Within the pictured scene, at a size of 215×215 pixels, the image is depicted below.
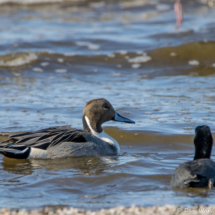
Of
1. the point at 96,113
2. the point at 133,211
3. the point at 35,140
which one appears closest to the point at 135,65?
the point at 96,113

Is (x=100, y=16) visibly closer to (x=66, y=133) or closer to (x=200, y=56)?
(x=200, y=56)

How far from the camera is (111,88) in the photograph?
10.2 m

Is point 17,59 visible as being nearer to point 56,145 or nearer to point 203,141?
point 56,145

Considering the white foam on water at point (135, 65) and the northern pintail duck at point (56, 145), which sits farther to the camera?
the white foam on water at point (135, 65)

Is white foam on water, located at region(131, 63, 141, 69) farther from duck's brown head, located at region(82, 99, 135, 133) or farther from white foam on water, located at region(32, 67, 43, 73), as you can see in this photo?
duck's brown head, located at region(82, 99, 135, 133)

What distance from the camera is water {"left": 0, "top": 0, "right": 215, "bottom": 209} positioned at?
4.70m

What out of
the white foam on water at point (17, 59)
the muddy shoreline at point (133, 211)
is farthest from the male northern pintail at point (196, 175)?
the white foam on water at point (17, 59)

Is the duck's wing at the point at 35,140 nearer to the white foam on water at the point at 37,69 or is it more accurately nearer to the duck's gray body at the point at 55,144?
the duck's gray body at the point at 55,144

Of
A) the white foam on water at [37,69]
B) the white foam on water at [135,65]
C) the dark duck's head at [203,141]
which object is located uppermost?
the white foam on water at [135,65]

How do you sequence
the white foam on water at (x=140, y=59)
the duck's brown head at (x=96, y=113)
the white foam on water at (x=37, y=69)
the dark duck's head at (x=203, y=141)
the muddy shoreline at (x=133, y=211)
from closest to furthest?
the muddy shoreline at (x=133, y=211), the dark duck's head at (x=203, y=141), the duck's brown head at (x=96, y=113), the white foam on water at (x=37, y=69), the white foam on water at (x=140, y=59)

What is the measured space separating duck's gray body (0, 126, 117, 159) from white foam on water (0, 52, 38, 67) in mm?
7166

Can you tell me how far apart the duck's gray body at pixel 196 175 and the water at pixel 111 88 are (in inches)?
4.0

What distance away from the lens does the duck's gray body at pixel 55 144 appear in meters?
5.73

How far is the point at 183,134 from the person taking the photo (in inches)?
267
